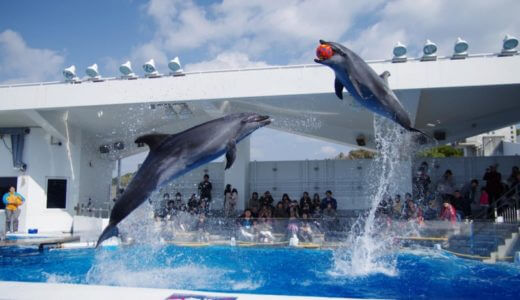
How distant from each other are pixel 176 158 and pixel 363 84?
194 cm

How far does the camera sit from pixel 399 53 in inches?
453

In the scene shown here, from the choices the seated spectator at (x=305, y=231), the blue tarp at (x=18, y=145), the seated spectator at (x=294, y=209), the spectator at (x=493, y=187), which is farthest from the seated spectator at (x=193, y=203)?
the spectator at (x=493, y=187)

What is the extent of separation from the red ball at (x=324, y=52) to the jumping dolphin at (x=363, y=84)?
74 mm

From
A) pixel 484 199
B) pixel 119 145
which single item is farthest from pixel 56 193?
pixel 484 199

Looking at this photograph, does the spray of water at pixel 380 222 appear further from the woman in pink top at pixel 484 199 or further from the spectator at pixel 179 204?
the spectator at pixel 179 204

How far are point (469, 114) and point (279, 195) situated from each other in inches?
281

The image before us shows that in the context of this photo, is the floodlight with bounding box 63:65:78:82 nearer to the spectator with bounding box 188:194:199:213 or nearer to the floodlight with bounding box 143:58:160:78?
the floodlight with bounding box 143:58:160:78

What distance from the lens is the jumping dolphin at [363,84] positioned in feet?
14.0

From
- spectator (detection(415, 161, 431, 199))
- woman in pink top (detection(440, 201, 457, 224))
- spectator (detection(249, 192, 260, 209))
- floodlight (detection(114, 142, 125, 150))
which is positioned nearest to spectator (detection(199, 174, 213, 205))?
spectator (detection(249, 192, 260, 209))

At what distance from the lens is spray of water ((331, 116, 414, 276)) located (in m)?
8.72

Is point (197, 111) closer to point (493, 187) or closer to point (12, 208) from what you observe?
point (12, 208)

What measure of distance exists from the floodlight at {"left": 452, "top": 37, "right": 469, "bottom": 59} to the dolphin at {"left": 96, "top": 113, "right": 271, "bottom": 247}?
29.3ft

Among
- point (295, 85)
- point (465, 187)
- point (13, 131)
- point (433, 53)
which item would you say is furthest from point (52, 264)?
point (465, 187)

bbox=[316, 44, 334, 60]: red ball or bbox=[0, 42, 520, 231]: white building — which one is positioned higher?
bbox=[0, 42, 520, 231]: white building
